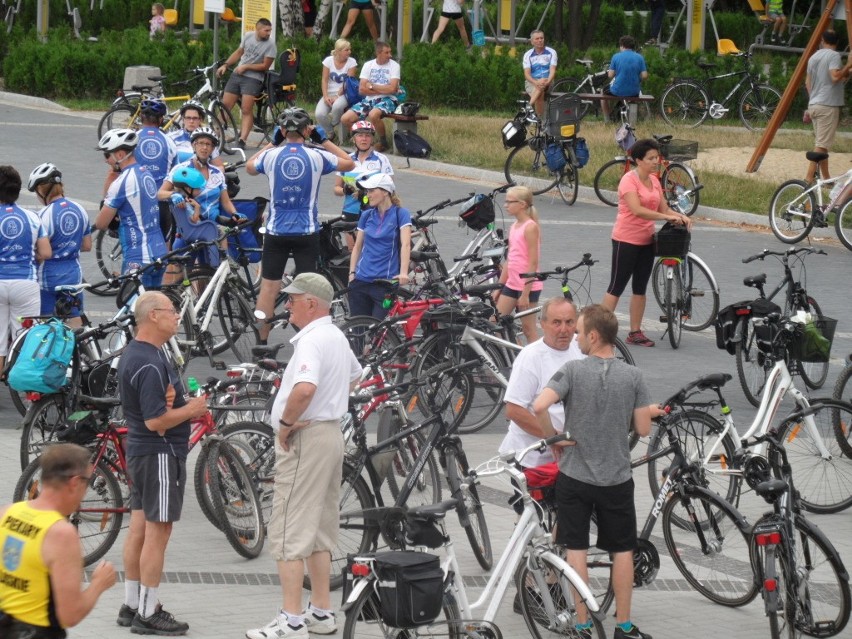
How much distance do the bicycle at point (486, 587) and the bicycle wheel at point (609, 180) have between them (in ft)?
45.0

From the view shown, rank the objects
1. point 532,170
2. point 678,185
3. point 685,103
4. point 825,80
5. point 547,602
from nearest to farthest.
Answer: point 547,602, point 678,185, point 825,80, point 532,170, point 685,103

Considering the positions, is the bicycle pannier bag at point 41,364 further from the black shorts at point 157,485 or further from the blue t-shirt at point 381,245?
the blue t-shirt at point 381,245

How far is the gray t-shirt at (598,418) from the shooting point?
716cm

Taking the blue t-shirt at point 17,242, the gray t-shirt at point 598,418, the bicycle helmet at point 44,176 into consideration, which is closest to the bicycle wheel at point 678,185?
the bicycle helmet at point 44,176

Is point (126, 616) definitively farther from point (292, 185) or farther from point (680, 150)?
point (680, 150)

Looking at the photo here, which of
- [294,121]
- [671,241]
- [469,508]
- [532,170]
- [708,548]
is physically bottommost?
[708,548]

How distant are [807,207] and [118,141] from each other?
9486 mm

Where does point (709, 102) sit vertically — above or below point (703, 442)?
above

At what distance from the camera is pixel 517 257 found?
12.2 meters

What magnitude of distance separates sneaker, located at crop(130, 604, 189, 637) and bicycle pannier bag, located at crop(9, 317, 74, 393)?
222 cm

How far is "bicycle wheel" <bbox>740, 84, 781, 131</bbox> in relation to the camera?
2922 cm

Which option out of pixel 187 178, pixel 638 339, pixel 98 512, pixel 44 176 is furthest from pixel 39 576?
pixel 638 339

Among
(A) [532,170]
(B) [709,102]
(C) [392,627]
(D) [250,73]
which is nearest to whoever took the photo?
(C) [392,627]

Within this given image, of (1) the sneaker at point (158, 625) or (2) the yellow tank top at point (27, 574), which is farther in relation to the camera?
(1) the sneaker at point (158, 625)
